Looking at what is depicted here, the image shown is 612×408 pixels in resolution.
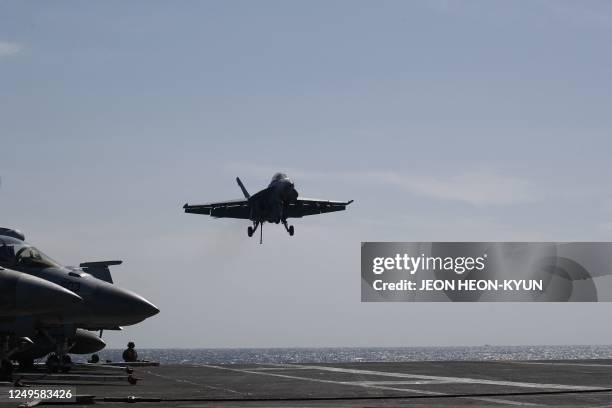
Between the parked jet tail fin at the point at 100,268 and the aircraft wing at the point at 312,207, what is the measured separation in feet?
140

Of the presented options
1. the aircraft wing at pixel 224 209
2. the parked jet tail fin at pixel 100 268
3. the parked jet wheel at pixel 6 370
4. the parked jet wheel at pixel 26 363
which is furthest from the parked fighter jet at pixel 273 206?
the parked jet wheel at pixel 6 370

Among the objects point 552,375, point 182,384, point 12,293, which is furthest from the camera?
point 552,375

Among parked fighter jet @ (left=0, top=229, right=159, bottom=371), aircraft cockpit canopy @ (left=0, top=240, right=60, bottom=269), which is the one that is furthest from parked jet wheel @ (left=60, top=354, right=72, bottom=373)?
aircraft cockpit canopy @ (left=0, top=240, right=60, bottom=269)

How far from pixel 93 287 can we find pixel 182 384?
Result: 5456 mm

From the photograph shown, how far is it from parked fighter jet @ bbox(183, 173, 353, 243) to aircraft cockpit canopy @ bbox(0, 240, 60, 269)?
146 feet

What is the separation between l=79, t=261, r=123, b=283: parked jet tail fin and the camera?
131 feet

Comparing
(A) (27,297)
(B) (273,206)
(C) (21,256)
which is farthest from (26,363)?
(B) (273,206)

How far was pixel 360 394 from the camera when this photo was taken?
20.8 m

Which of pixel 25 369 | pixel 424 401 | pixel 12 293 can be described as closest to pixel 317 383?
pixel 424 401

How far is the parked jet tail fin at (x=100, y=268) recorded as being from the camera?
39.9 metres

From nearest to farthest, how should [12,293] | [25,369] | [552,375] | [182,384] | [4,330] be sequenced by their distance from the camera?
[12,293] < [4,330] < [182,384] < [552,375] < [25,369]

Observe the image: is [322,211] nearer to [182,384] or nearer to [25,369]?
[25,369]

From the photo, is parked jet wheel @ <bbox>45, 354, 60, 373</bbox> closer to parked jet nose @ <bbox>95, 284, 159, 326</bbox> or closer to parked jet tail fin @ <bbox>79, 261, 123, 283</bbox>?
parked jet nose @ <bbox>95, 284, 159, 326</bbox>

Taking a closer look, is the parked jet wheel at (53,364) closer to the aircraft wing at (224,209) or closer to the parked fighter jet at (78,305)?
the parked fighter jet at (78,305)
